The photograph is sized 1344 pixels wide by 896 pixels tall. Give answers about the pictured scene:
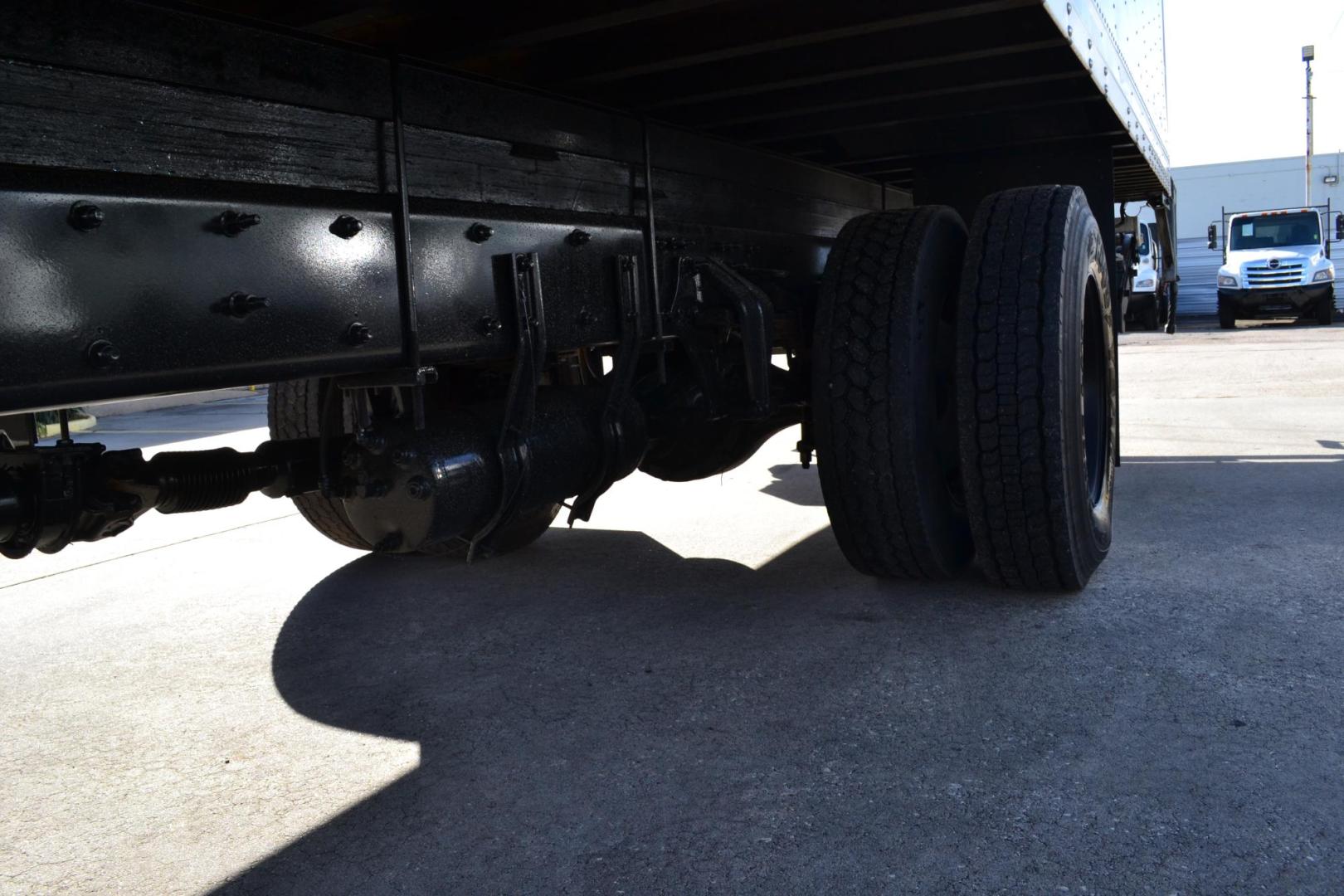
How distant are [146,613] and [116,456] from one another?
168 cm

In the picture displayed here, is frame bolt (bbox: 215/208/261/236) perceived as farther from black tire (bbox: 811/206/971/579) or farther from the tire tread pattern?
the tire tread pattern

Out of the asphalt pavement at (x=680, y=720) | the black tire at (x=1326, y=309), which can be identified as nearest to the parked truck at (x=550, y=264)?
the asphalt pavement at (x=680, y=720)

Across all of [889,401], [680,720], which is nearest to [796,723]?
[680,720]

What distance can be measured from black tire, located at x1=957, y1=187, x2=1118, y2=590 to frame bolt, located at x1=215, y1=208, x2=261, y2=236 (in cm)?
213

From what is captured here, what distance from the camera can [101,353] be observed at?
6.40 ft

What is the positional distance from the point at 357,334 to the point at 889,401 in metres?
1.74

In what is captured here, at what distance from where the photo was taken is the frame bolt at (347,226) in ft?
7.79

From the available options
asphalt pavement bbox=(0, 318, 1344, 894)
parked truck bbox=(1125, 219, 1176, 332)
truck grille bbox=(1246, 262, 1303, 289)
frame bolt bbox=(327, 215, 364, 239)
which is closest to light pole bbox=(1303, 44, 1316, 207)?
parked truck bbox=(1125, 219, 1176, 332)

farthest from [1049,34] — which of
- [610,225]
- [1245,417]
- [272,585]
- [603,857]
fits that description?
Answer: [1245,417]

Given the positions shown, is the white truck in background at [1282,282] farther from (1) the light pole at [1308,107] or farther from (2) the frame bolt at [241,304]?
(2) the frame bolt at [241,304]

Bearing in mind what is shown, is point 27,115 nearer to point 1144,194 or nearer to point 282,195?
point 282,195

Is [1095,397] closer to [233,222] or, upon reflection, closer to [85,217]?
[233,222]

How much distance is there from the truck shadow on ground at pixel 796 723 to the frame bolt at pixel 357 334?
99 centimetres

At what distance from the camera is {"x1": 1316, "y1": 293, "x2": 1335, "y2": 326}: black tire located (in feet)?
64.9
